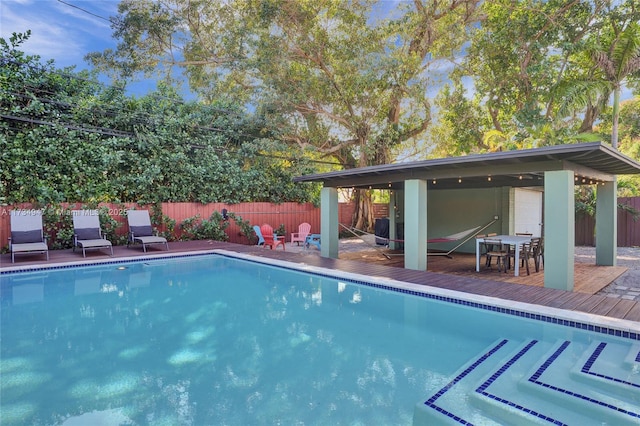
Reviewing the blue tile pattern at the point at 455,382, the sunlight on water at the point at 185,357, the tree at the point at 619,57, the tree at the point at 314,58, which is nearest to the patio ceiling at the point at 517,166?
the blue tile pattern at the point at 455,382

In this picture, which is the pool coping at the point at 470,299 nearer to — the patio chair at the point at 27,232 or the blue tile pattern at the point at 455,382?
the blue tile pattern at the point at 455,382

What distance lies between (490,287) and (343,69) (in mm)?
10414

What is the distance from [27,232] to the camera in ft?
28.9

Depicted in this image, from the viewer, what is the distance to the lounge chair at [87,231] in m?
9.33

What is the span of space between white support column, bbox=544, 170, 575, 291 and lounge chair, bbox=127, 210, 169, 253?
8.98 meters

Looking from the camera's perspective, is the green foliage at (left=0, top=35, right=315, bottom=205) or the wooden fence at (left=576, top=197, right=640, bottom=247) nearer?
the green foliage at (left=0, top=35, right=315, bottom=205)

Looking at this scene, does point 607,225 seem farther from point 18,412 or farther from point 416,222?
point 18,412

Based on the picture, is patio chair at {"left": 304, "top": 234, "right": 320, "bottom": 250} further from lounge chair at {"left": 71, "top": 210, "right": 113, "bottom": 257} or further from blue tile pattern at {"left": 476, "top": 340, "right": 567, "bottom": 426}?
blue tile pattern at {"left": 476, "top": 340, "right": 567, "bottom": 426}

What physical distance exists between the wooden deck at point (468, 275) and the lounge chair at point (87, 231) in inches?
12.0

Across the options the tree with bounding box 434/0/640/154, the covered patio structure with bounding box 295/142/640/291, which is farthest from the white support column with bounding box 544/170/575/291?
the tree with bounding box 434/0/640/154

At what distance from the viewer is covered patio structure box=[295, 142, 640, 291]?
560 centimetres

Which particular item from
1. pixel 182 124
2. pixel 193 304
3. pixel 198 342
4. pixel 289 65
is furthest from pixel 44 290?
pixel 289 65

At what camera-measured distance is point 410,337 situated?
175 inches

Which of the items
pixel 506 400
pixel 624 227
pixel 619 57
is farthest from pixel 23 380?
pixel 624 227
